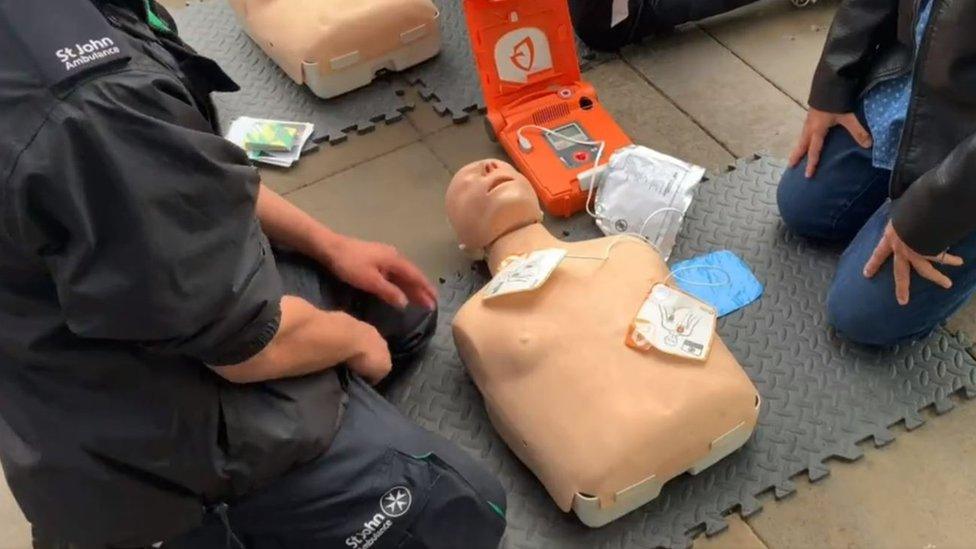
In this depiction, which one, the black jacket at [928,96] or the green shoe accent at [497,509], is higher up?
the black jacket at [928,96]

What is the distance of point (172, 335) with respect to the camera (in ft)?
3.18

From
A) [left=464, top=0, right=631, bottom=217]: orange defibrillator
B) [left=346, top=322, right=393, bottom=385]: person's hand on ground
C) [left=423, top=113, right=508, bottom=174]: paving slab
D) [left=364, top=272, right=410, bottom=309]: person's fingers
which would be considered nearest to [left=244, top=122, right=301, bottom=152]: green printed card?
[left=423, top=113, right=508, bottom=174]: paving slab

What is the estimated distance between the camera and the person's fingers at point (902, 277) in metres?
1.46

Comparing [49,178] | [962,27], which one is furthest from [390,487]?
[962,27]

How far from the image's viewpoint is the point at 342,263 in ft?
4.85

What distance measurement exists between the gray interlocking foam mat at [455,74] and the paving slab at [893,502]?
1.11m

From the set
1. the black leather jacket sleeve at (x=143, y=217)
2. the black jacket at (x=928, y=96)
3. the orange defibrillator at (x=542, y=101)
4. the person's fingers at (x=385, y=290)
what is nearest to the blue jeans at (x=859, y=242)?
the black jacket at (x=928, y=96)

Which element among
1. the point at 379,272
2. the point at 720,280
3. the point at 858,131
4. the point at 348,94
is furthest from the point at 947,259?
the point at 348,94

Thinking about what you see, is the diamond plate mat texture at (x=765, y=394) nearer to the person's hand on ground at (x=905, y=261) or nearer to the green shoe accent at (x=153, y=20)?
the person's hand on ground at (x=905, y=261)

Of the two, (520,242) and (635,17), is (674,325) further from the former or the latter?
(635,17)

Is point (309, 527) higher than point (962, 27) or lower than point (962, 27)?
lower

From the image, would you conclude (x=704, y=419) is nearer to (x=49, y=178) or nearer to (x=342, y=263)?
(x=342, y=263)

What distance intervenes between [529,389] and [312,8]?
1.12m

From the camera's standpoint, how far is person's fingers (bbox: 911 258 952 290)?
1426 millimetres
